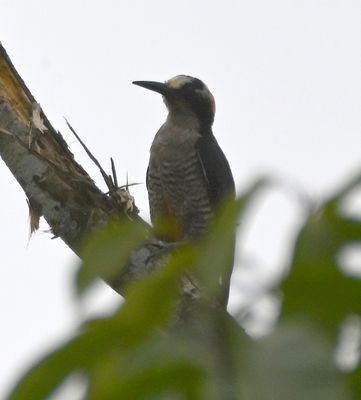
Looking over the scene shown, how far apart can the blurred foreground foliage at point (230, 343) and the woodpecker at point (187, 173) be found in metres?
5.31

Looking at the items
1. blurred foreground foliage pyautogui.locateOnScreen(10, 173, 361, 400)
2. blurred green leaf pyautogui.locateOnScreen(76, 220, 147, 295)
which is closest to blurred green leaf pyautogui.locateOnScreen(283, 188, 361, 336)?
blurred foreground foliage pyautogui.locateOnScreen(10, 173, 361, 400)

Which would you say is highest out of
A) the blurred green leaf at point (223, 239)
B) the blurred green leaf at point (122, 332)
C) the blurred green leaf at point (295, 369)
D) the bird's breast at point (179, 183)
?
the bird's breast at point (179, 183)

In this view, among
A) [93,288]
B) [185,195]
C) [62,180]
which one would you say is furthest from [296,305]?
[185,195]

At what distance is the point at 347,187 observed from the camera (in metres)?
0.62

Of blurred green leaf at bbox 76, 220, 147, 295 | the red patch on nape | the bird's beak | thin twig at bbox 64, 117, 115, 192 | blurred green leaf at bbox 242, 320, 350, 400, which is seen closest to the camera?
blurred green leaf at bbox 242, 320, 350, 400

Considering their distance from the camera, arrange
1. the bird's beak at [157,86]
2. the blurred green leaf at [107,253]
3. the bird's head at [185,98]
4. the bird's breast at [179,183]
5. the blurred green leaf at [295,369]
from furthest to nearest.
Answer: the bird's head at [185,98]
the bird's beak at [157,86]
the bird's breast at [179,183]
the blurred green leaf at [107,253]
the blurred green leaf at [295,369]

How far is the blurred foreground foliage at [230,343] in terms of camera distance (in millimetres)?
571

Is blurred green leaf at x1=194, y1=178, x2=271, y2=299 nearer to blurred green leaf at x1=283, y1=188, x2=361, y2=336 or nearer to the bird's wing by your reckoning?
blurred green leaf at x1=283, y1=188, x2=361, y2=336

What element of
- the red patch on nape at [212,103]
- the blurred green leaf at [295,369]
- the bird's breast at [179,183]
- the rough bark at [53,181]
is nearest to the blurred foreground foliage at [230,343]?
the blurred green leaf at [295,369]

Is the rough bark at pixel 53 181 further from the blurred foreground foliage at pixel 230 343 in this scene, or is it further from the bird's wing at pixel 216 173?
the blurred foreground foliage at pixel 230 343

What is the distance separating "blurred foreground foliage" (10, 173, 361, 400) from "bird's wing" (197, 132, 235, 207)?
5.54 m

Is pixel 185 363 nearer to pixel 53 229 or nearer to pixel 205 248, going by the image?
pixel 205 248

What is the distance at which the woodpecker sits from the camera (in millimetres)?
6297

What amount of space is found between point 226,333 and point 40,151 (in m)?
3.32
